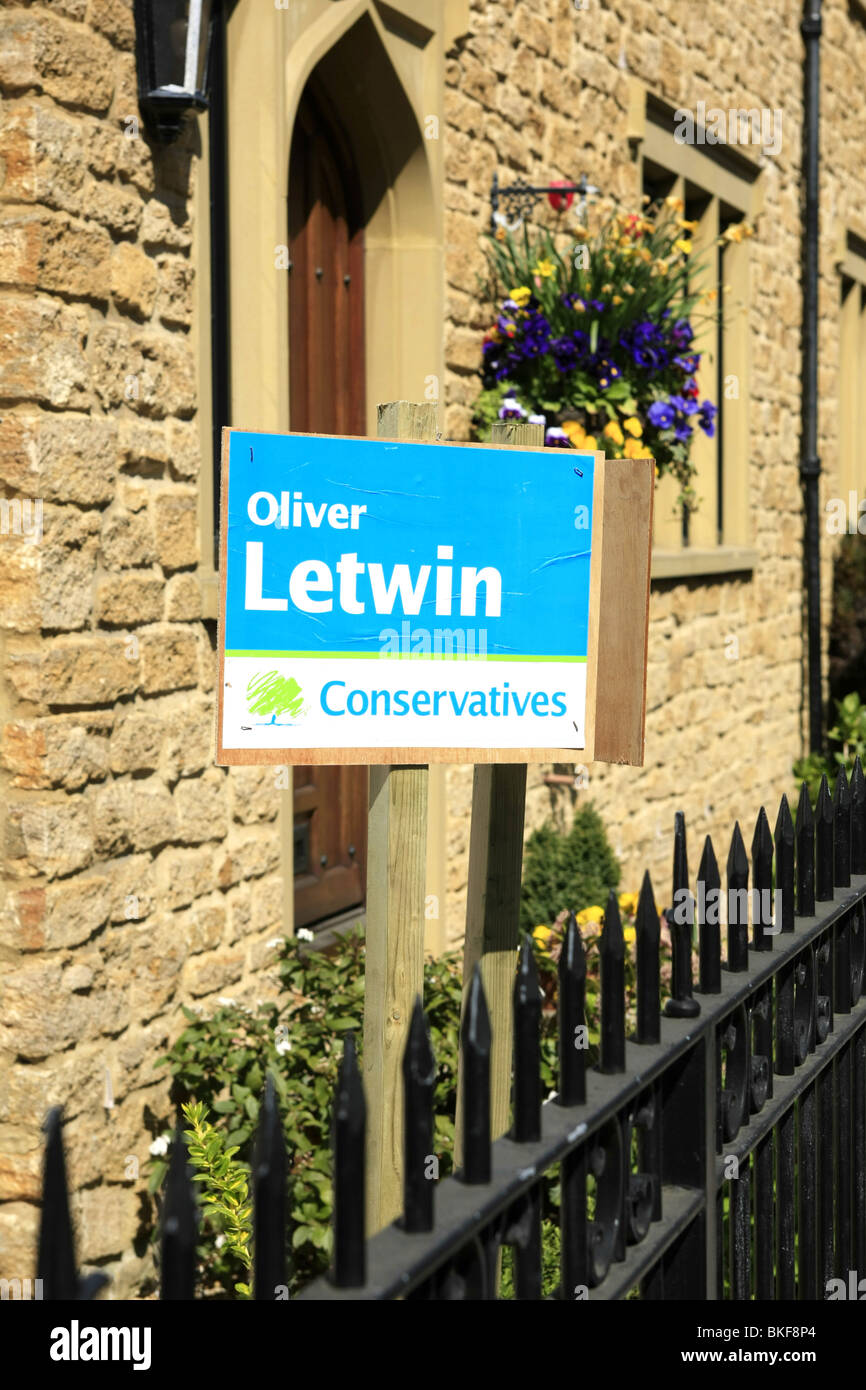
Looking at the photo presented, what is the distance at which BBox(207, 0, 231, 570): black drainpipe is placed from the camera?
171 inches

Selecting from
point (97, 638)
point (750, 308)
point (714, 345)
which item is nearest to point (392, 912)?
point (97, 638)

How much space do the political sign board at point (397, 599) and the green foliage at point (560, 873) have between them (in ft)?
11.6

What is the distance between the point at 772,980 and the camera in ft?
7.33

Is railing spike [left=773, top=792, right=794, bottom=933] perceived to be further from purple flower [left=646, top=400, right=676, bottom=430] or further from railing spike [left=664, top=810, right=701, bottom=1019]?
purple flower [left=646, top=400, right=676, bottom=430]

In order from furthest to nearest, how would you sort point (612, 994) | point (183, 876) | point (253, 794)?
point (253, 794)
point (183, 876)
point (612, 994)

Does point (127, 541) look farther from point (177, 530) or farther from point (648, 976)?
point (648, 976)

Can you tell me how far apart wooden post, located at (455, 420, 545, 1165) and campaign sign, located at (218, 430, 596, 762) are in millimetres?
157

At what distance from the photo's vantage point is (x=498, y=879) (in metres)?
2.48

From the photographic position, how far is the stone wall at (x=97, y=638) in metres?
3.37

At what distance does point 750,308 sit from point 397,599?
709 cm

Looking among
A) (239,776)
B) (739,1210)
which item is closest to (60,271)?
(239,776)

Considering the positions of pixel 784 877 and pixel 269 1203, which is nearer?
pixel 269 1203

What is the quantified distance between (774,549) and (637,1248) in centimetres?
792
